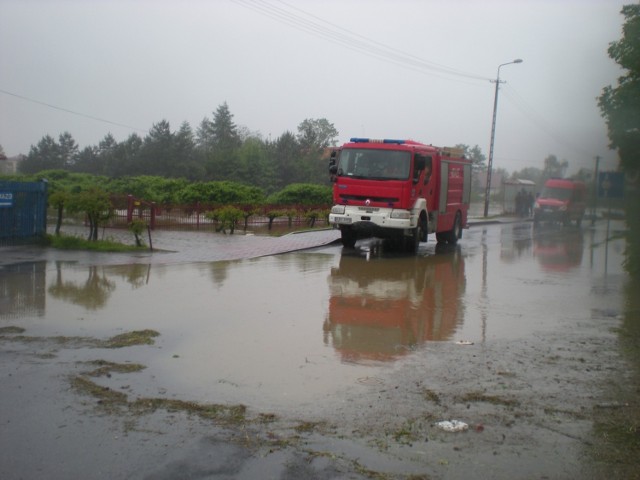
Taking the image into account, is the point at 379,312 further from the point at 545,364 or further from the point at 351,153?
the point at 351,153

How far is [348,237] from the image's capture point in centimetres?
1819

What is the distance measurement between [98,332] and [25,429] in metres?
3.11

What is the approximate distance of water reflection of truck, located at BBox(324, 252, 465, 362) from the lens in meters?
7.61

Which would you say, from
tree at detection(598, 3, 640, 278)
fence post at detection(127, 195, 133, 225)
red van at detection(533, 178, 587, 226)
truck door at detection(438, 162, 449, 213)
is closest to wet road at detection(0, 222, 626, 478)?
tree at detection(598, 3, 640, 278)

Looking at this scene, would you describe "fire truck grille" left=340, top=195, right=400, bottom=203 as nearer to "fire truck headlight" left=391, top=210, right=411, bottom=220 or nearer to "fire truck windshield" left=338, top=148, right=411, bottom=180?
"fire truck headlight" left=391, top=210, right=411, bottom=220

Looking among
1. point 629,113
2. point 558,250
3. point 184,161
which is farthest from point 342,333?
point 184,161

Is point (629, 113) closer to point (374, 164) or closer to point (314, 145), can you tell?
point (374, 164)

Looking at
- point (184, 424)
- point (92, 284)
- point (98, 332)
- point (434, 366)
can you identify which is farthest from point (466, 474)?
point (92, 284)

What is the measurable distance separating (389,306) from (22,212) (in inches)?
408

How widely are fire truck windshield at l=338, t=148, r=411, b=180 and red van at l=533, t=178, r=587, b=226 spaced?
1693 centimetres

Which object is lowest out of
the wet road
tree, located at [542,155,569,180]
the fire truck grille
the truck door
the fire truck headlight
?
the wet road

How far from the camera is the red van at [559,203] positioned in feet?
105

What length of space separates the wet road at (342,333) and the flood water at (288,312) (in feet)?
0.10

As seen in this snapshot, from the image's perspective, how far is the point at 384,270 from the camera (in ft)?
47.3
